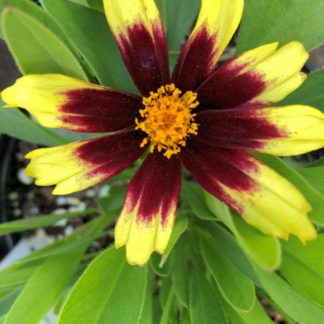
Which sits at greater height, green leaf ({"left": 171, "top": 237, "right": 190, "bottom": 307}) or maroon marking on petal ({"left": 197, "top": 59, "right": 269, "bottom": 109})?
maroon marking on petal ({"left": 197, "top": 59, "right": 269, "bottom": 109})

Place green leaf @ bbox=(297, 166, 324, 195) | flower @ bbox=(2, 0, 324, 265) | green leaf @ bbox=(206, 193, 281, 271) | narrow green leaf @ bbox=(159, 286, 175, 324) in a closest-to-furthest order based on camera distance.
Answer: green leaf @ bbox=(206, 193, 281, 271), flower @ bbox=(2, 0, 324, 265), green leaf @ bbox=(297, 166, 324, 195), narrow green leaf @ bbox=(159, 286, 175, 324)

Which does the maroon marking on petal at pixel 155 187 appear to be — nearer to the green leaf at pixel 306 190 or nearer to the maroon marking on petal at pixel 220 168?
the maroon marking on petal at pixel 220 168

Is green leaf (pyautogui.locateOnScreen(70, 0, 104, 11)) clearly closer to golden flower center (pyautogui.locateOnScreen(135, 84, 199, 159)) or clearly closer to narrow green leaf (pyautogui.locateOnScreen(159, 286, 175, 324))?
golden flower center (pyautogui.locateOnScreen(135, 84, 199, 159))

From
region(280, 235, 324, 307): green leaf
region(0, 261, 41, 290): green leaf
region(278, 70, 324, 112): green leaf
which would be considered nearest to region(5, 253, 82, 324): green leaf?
region(0, 261, 41, 290): green leaf

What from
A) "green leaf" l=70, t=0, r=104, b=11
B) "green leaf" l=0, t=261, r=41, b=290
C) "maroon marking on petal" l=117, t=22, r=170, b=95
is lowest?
"green leaf" l=0, t=261, r=41, b=290

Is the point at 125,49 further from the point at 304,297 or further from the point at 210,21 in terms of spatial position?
the point at 304,297

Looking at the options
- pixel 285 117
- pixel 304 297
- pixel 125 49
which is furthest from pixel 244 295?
pixel 125 49
